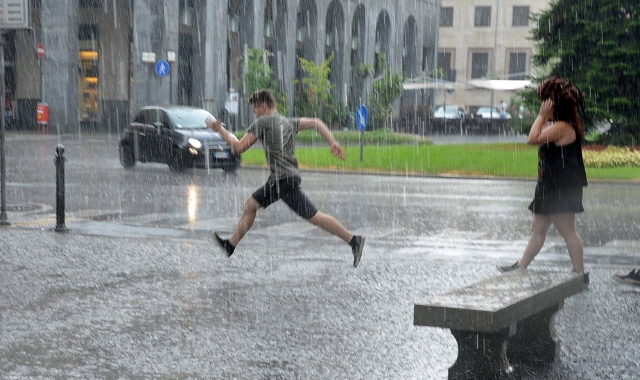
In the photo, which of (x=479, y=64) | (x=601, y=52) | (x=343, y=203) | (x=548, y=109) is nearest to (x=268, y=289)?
(x=548, y=109)

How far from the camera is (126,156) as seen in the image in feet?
80.1

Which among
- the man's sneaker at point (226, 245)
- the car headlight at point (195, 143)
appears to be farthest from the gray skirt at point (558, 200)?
the car headlight at point (195, 143)

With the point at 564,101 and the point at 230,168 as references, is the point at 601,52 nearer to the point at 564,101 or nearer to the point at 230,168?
the point at 230,168

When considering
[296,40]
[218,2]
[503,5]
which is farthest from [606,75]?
[503,5]

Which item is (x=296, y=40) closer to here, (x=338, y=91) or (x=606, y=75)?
(x=338, y=91)

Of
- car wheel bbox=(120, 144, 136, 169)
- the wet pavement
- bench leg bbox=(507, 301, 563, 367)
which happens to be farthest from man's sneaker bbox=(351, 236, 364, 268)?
car wheel bbox=(120, 144, 136, 169)

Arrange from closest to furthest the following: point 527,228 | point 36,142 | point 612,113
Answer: point 527,228, point 612,113, point 36,142

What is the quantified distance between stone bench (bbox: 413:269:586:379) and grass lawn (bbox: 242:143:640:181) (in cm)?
1693

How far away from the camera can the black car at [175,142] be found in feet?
76.0

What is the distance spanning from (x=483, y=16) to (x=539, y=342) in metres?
88.6

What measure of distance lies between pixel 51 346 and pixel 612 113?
25.2m

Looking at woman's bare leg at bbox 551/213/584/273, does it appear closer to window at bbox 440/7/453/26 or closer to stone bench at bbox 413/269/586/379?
stone bench at bbox 413/269/586/379

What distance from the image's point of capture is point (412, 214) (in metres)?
15.3

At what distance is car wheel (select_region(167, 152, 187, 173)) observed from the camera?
23.3m
